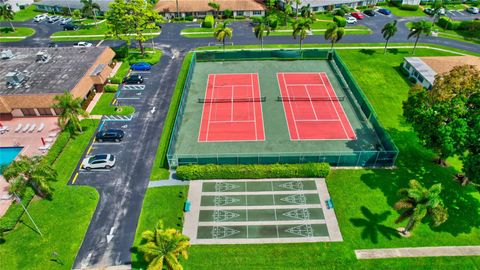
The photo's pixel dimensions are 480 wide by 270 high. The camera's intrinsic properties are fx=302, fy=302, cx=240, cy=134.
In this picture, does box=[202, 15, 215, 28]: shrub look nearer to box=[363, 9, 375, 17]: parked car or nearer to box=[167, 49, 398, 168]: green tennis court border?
box=[167, 49, 398, 168]: green tennis court border

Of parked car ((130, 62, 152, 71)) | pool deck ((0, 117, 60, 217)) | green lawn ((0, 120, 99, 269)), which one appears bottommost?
green lawn ((0, 120, 99, 269))

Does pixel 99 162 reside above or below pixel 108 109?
below

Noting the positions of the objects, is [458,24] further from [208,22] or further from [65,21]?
[65,21]

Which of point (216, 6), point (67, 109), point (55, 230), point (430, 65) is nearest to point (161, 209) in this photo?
point (55, 230)

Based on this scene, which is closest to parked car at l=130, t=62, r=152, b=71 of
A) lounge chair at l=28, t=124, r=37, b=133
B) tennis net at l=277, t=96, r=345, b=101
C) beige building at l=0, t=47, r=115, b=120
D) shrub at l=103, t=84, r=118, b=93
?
beige building at l=0, t=47, r=115, b=120

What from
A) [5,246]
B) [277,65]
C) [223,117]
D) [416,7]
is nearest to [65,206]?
[5,246]

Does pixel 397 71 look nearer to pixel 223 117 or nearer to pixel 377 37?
pixel 377 37
